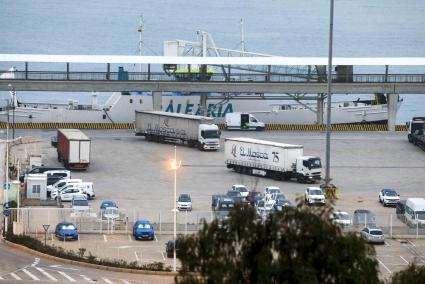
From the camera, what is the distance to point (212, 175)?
65250 mm

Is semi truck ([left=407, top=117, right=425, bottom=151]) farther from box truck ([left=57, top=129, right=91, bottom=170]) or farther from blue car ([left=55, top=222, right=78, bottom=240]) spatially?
blue car ([left=55, top=222, right=78, bottom=240])

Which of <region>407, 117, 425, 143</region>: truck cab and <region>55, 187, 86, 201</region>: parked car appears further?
<region>407, 117, 425, 143</region>: truck cab

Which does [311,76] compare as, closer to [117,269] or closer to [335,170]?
[335,170]

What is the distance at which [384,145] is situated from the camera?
249ft

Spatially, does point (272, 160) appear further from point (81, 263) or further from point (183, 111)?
point (183, 111)

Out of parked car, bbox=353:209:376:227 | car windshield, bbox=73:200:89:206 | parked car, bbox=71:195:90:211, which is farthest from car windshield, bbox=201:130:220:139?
parked car, bbox=353:209:376:227

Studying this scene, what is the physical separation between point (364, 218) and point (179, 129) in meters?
21.8

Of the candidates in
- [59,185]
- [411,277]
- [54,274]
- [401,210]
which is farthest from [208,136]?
[411,277]

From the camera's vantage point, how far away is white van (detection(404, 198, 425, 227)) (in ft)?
177

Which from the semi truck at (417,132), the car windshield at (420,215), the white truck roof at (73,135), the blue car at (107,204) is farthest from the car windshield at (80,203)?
the semi truck at (417,132)

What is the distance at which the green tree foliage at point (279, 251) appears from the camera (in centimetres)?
2842

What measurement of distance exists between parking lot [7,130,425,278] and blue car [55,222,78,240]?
40cm

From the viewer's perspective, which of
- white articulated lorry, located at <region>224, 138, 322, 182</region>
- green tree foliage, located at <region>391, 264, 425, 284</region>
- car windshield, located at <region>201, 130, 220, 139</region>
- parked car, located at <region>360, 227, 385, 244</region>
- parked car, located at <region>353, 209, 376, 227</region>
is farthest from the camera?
car windshield, located at <region>201, 130, 220, 139</region>

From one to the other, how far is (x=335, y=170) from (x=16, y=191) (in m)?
17.2
